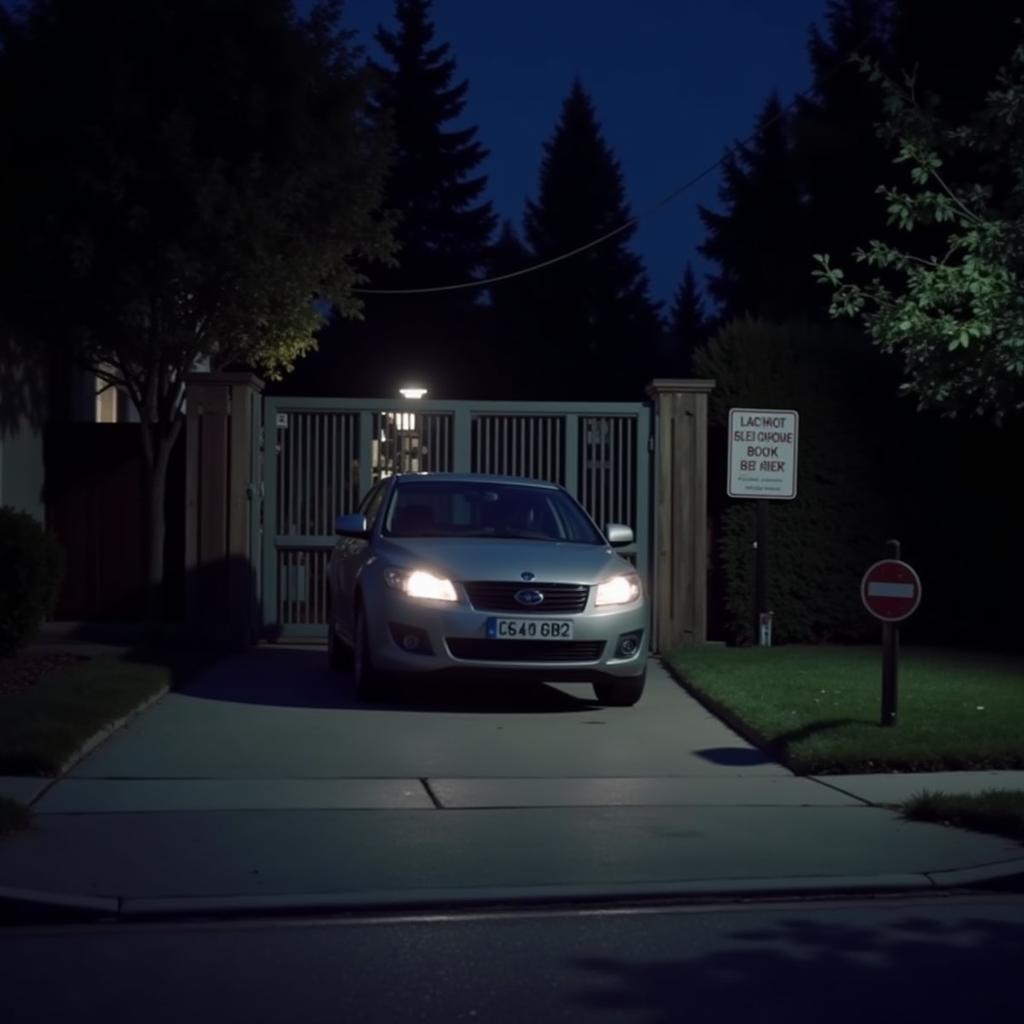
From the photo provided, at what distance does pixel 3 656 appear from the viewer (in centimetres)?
1330

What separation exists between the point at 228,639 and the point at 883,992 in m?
10.6

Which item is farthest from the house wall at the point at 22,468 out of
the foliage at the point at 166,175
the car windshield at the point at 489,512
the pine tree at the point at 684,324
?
the pine tree at the point at 684,324

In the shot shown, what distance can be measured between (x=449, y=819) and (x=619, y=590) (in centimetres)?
398

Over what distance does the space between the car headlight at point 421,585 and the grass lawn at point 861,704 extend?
2.04m

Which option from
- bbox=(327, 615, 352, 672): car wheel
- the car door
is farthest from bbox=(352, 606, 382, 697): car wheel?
bbox=(327, 615, 352, 672): car wheel

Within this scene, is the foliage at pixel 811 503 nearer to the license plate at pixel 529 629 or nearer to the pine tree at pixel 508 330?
the license plate at pixel 529 629

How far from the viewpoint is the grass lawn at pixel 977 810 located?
25.5 ft

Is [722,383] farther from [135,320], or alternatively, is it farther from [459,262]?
[459,262]

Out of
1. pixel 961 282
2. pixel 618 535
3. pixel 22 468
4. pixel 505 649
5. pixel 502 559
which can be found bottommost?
pixel 505 649

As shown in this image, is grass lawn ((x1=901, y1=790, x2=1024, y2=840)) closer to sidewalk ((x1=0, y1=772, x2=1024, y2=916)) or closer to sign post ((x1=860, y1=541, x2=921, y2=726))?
sidewalk ((x1=0, y1=772, x2=1024, y2=916))

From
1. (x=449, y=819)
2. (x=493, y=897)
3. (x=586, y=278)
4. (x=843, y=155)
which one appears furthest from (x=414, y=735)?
(x=586, y=278)

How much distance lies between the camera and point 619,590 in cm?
1178

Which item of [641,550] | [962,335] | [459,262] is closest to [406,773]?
[962,335]

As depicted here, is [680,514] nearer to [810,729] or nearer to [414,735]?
[414,735]
